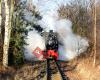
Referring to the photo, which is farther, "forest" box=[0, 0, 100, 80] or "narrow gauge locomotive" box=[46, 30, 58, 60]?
"narrow gauge locomotive" box=[46, 30, 58, 60]

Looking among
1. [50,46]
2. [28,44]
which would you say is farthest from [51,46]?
[28,44]

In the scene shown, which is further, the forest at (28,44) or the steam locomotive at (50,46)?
the steam locomotive at (50,46)

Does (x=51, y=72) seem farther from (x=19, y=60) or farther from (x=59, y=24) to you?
(x=59, y=24)

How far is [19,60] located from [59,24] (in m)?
20.6

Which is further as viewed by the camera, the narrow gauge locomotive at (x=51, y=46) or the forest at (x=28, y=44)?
the narrow gauge locomotive at (x=51, y=46)

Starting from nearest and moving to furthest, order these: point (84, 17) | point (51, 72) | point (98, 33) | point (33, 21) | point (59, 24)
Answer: point (51, 72)
point (33, 21)
point (98, 33)
point (84, 17)
point (59, 24)

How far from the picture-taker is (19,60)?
24.1m

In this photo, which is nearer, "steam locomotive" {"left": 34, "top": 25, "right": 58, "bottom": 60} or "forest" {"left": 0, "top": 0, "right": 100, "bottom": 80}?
"forest" {"left": 0, "top": 0, "right": 100, "bottom": 80}

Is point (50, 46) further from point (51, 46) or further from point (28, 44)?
point (28, 44)

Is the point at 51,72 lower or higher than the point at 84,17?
lower

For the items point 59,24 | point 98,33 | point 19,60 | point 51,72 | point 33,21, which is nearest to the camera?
point 51,72

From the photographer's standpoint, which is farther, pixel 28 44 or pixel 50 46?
pixel 50 46

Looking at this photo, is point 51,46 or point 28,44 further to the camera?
point 51,46

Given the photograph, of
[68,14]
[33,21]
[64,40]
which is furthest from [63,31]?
[33,21]
